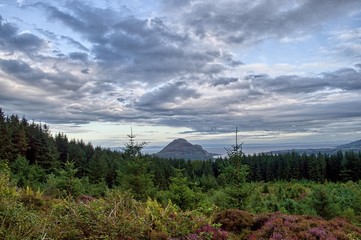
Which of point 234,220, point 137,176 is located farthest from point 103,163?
point 234,220

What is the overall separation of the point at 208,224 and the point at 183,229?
52 centimetres

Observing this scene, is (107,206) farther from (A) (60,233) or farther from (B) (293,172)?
(B) (293,172)

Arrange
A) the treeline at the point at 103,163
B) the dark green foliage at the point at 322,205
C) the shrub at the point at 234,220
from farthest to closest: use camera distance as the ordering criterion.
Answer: the treeline at the point at 103,163, the dark green foliage at the point at 322,205, the shrub at the point at 234,220

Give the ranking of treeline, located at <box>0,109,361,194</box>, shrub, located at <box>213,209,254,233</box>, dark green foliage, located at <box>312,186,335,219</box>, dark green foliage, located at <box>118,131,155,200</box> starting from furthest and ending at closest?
treeline, located at <box>0,109,361,194</box>, dark green foliage, located at <box>118,131,155,200</box>, dark green foliage, located at <box>312,186,335,219</box>, shrub, located at <box>213,209,254,233</box>

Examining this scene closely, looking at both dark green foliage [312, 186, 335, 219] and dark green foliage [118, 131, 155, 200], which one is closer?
dark green foliage [312, 186, 335, 219]

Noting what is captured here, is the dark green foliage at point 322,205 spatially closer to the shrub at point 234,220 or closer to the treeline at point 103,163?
the shrub at point 234,220

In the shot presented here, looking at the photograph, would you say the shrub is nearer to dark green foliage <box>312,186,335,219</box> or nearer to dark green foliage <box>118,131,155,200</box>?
dark green foliage <box>312,186,335,219</box>

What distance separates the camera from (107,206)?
580 centimetres

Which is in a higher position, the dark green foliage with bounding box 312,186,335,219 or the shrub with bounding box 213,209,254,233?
the shrub with bounding box 213,209,254,233

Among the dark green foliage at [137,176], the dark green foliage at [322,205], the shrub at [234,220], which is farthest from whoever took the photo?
the dark green foliage at [137,176]

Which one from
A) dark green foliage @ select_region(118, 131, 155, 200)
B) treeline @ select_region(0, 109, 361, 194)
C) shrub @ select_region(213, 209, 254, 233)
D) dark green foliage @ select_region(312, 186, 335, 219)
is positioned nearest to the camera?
shrub @ select_region(213, 209, 254, 233)

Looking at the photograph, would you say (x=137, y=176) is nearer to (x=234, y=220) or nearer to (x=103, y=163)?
(x=234, y=220)

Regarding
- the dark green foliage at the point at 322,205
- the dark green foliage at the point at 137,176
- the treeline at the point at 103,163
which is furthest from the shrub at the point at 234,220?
the treeline at the point at 103,163

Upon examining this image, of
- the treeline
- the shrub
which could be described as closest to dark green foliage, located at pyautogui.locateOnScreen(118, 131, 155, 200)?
the shrub
